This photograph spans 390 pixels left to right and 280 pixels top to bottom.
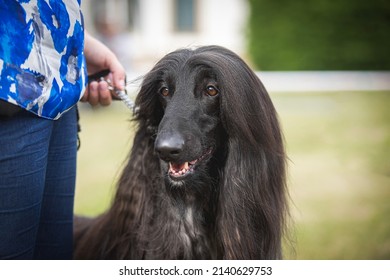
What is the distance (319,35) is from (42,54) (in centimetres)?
1213

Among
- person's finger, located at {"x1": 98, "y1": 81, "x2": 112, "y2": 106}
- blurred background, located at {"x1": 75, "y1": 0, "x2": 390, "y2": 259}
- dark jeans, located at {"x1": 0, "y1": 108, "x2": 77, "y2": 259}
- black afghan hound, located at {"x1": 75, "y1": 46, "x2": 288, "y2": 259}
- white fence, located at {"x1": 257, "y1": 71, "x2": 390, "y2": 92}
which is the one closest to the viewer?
dark jeans, located at {"x1": 0, "y1": 108, "x2": 77, "y2": 259}

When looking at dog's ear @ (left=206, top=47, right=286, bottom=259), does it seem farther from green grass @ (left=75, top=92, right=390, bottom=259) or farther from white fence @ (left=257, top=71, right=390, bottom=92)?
white fence @ (left=257, top=71, right=390, bottom=92)

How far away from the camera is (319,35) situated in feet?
42.5

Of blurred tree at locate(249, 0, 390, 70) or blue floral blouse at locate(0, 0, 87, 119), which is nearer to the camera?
blue floral blouse at locate(0, 0, 87, 119)

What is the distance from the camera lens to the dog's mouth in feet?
6.66

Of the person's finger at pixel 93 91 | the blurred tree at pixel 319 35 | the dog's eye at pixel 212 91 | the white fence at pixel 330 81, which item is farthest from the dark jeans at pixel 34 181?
the blurred tree at pixel 319 35

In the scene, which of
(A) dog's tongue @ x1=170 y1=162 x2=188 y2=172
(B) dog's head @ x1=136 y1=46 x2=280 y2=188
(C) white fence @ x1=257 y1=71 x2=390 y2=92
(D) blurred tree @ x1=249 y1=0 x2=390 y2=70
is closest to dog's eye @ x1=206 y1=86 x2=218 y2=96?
(B) dog's head @ x1=136 y1=46 x2=280 y2=188

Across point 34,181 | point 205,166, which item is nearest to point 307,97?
point 205,166

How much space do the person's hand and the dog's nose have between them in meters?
0.50

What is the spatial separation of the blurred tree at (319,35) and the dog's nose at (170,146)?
438 inches

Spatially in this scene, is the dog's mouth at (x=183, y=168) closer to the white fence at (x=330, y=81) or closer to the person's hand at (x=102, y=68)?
the person's hand at (x=102, y=68)

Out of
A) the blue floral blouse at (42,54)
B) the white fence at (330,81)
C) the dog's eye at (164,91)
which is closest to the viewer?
the blue floral blouse at (42,54)

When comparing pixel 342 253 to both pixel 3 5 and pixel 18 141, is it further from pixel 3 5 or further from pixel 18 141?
pixel 3 5

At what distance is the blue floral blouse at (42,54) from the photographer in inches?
59.3
